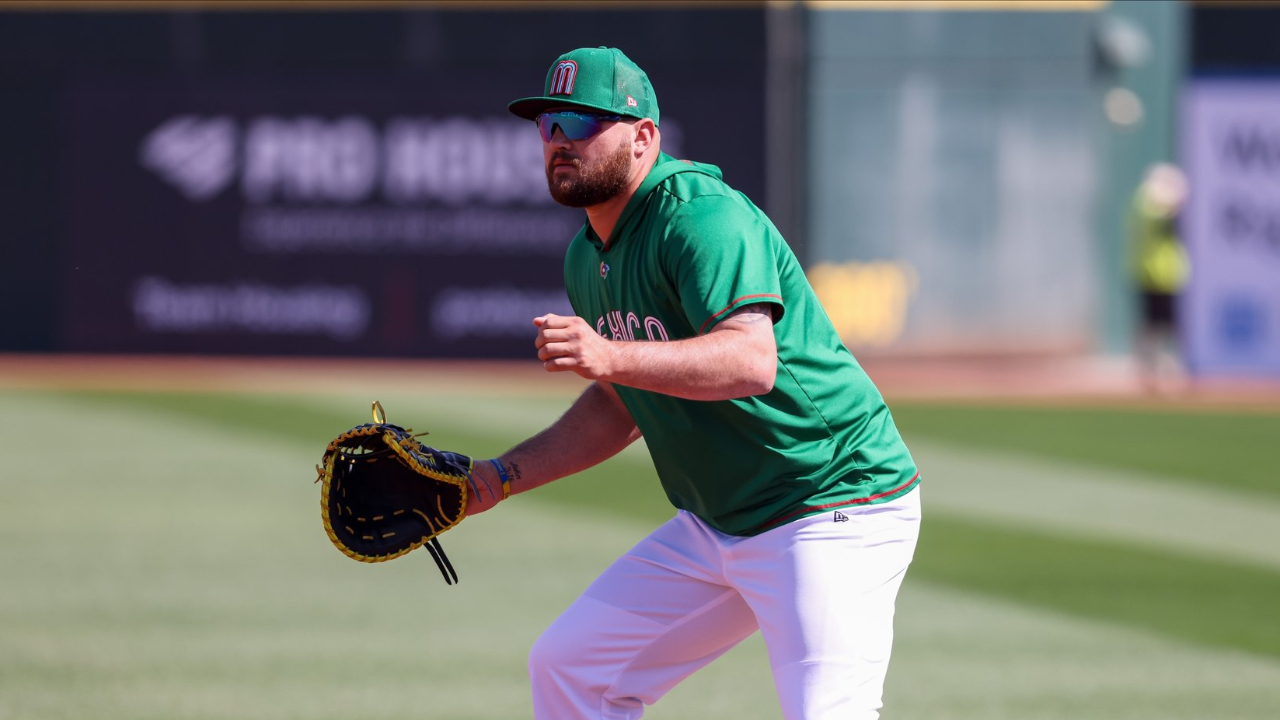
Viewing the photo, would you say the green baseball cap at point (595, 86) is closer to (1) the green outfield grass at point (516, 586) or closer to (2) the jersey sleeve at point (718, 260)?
(2) the jersey sleeve at point (718, 260)

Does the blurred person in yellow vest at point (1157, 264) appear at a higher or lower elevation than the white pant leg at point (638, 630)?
lower

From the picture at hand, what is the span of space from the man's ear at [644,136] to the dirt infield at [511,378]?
41.3 ft

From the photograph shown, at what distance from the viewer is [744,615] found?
448cm

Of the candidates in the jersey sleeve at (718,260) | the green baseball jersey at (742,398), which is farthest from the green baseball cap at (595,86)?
the jersey sleeve at (718,260)

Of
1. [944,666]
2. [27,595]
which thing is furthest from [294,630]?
[944,666]

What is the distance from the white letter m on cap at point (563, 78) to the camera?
405 cm

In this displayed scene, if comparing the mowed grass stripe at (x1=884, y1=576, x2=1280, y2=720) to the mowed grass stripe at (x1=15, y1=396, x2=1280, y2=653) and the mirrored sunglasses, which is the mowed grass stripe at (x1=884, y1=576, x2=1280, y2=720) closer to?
the mowed grass stripe at (x1=15, y1=396, x2=1280, y2=653)

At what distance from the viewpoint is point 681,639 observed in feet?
14.6

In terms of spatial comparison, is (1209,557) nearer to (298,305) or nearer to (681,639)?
(681,639)

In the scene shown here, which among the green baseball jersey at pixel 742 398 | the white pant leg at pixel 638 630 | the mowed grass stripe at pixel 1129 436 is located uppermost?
the green baseball jersey at pixel 742 398

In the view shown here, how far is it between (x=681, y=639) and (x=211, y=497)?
711 centimetres

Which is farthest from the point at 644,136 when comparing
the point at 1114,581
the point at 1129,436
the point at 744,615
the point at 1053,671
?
the point at 1129,436

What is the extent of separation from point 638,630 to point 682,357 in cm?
99

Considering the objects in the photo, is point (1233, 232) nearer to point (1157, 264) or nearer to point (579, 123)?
point (1157, 264)
